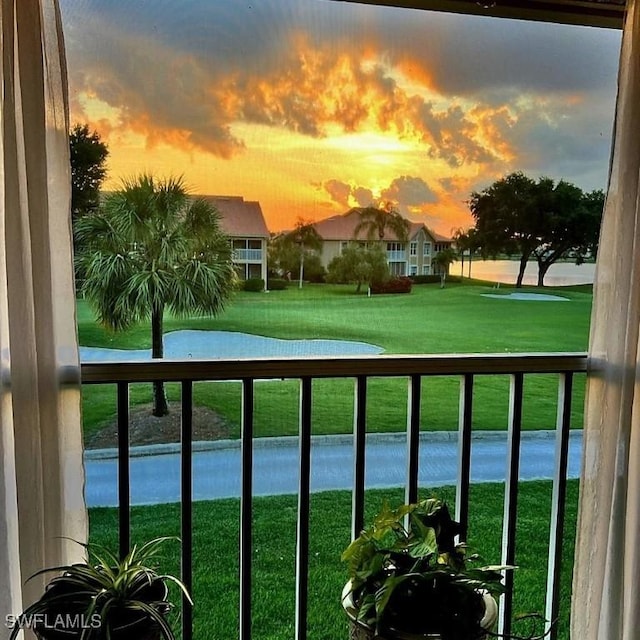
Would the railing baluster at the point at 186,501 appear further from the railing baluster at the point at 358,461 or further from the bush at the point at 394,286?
the bush at the point at 394,286

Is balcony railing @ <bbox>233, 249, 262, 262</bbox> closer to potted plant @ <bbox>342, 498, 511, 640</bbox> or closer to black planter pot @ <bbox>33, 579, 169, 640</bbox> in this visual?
potted plant @ <bbox>342, 498, 511, 640</bbox>

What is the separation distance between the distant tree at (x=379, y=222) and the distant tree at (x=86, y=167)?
733 mm

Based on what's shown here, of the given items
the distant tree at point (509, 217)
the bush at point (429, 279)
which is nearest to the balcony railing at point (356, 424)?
the bush at point (429, 279)

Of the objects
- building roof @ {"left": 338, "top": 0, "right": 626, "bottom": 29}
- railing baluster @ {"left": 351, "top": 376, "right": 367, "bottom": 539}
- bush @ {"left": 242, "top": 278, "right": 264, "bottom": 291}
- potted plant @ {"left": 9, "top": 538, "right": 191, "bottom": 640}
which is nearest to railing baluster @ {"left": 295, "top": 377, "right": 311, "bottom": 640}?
railing baluster @ {"left": 351, "top": 376, "right": 367, "bottom": 539}

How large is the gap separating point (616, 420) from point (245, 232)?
119 centimetres

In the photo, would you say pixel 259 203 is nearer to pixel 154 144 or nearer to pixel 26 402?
pixel 154 144

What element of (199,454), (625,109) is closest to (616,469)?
(625,109)

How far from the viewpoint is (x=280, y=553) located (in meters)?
1.87

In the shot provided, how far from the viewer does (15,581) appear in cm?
147

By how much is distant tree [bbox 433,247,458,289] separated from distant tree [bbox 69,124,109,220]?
1009 mm

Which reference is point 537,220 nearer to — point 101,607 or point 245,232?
point 245,232

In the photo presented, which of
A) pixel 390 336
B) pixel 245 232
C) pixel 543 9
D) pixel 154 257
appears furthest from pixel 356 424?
pixel 543 9

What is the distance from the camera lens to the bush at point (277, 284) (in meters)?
1.76

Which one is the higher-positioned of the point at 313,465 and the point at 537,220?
the point at 537,220
